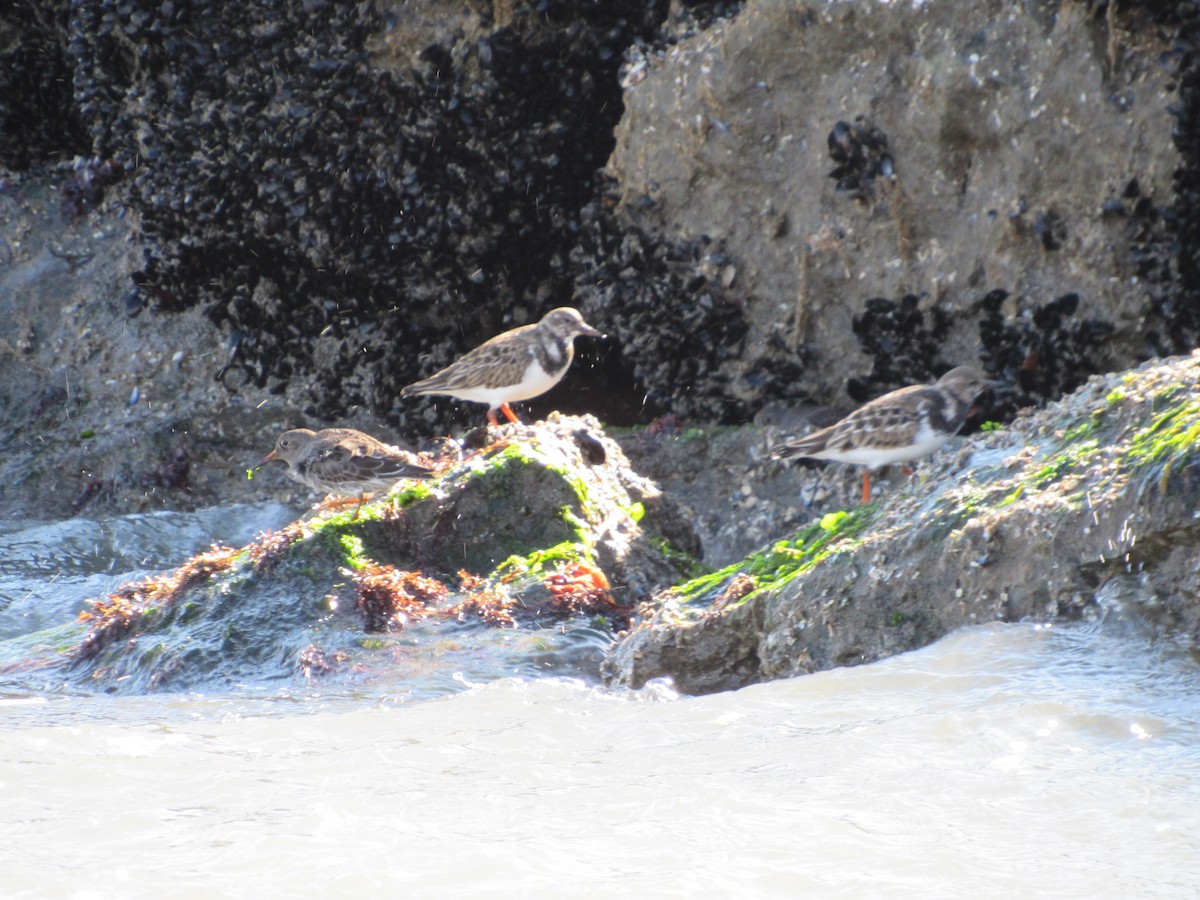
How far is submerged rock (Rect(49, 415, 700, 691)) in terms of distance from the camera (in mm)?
6578

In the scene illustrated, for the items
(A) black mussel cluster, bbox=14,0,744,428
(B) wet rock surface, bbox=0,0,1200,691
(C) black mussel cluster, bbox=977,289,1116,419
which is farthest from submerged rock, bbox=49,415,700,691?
(A) black mussel cluster, bbox=14,0,744,428

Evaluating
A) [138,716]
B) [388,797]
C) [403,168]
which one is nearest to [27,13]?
[403,168]

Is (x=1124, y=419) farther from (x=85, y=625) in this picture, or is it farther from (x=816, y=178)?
(x=85, y=625)

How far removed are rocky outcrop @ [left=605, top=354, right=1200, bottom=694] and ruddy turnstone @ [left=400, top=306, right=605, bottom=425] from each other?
3598 mm

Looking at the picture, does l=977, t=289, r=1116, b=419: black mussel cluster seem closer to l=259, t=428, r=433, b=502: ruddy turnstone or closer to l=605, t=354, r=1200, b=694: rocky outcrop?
l=605, t=354, r=1200, b=694: rocky outcrop

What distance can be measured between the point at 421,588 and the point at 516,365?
10.4 ft

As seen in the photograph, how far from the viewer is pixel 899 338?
10023mm

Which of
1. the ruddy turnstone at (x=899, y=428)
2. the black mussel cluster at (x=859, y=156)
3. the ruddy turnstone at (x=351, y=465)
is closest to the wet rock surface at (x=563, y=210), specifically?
the black mussel cluster at (x=859, y=156)

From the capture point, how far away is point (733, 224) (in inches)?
408

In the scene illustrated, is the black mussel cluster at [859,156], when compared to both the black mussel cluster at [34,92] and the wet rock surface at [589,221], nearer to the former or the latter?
the wet rock surface at [589,221]

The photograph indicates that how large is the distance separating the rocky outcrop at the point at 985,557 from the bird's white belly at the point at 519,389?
11.7 feet

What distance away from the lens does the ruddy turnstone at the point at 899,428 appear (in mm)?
8906

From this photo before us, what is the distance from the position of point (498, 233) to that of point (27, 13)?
5.77 metres

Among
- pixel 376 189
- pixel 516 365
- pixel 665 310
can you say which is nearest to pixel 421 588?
pixel 516 365
